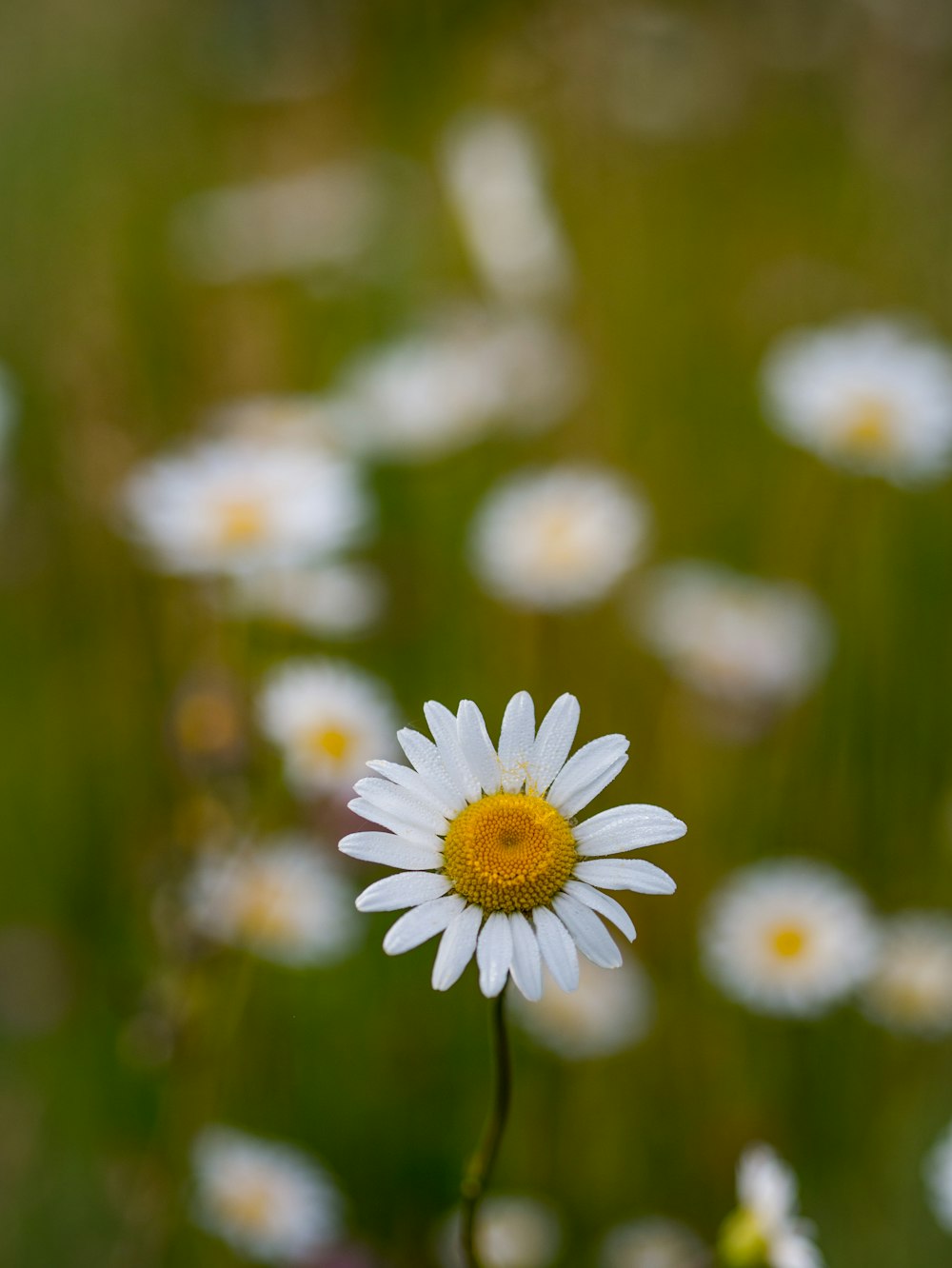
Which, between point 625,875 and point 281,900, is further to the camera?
point 281,900

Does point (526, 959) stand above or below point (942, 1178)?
above

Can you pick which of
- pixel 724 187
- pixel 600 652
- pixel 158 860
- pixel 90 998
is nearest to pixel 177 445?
pixel 600 652

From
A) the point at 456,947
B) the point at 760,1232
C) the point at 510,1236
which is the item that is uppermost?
the point at 456,947

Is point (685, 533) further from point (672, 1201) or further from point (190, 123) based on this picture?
point (190, 123)

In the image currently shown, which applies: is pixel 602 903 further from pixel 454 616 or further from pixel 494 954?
pixel 454 616

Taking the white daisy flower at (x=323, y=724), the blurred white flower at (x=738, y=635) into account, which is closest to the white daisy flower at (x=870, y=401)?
the blurred white flower at (x=738, y=635)

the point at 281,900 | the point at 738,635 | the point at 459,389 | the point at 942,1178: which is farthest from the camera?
the point at 459,389

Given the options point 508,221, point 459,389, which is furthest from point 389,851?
point 508,221
